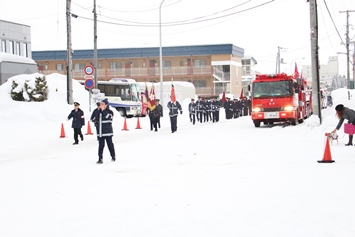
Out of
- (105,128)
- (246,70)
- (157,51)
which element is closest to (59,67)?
(157,51)

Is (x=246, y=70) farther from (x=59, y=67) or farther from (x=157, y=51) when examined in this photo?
(x=59, y=67)

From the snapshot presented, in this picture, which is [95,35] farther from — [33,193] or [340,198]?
[340,198]

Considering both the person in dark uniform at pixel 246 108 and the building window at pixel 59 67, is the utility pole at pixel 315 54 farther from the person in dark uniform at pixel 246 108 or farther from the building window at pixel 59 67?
the building window at pixel 59 67

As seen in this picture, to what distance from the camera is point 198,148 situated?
15078 millimetres

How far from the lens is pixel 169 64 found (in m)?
68.5

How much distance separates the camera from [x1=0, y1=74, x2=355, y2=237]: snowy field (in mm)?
6016

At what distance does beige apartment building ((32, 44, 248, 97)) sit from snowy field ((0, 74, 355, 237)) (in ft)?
167

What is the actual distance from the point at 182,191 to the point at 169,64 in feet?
200

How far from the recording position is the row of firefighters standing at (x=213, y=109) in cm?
3193

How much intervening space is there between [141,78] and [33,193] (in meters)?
59.3

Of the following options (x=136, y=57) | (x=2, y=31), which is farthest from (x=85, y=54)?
(x=2, y=31)

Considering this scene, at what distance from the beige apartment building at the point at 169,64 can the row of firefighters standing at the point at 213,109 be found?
22.6 metres

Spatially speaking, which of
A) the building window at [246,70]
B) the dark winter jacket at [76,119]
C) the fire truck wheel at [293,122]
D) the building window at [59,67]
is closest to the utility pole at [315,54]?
the fire truck wheel at [293,122]

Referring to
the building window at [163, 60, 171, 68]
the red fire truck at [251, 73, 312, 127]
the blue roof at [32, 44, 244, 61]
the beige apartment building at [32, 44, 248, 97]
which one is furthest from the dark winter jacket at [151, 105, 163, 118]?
the building window at [163, 60, 171, 68]
